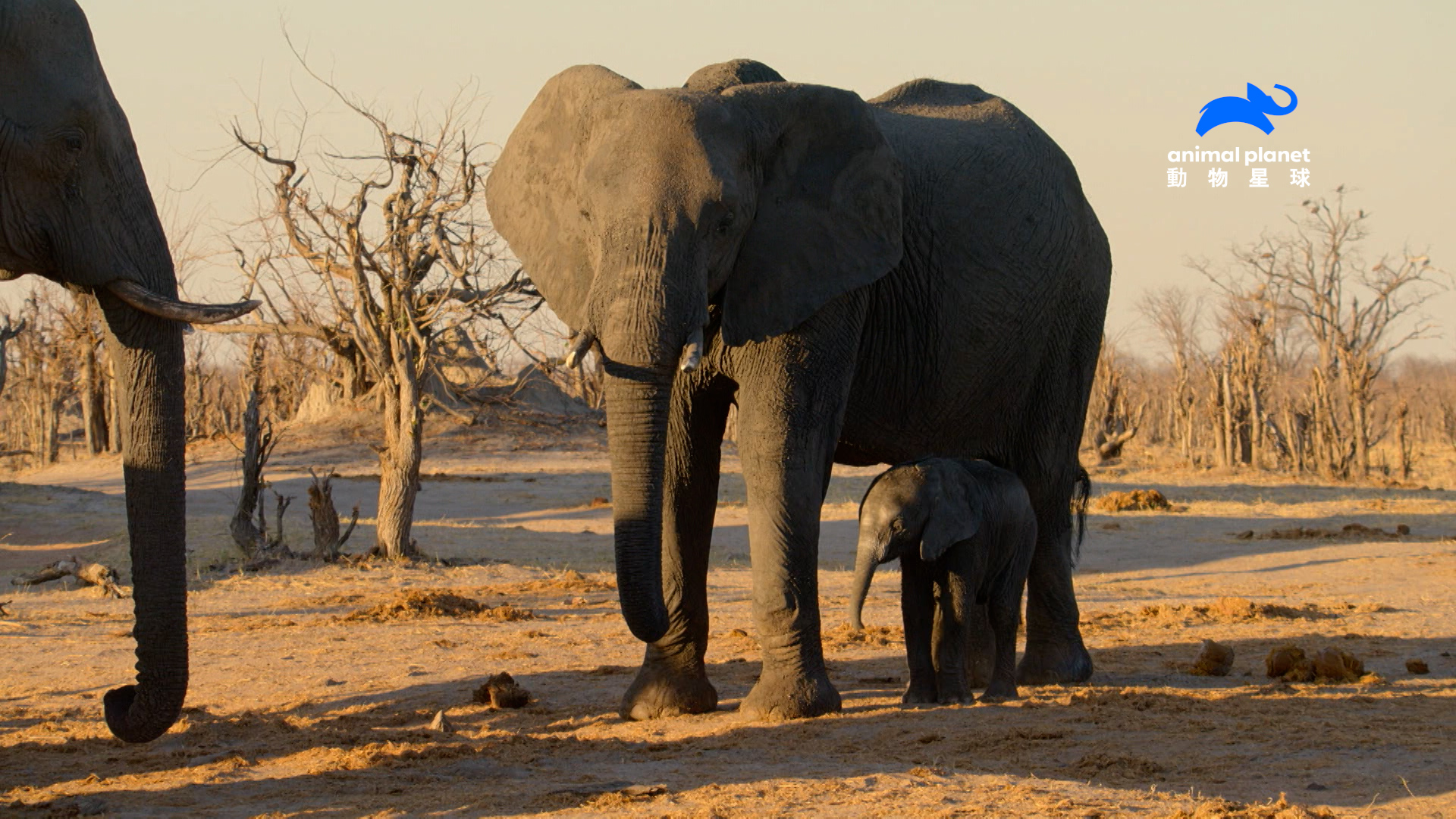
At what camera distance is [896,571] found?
53.8 feet

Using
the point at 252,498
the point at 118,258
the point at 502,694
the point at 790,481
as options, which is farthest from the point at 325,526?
the point at 118,258

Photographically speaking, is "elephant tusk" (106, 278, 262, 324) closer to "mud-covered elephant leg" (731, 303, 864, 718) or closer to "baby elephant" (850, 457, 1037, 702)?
"mud-covered elephant leg" (731, 303, 864, 718)

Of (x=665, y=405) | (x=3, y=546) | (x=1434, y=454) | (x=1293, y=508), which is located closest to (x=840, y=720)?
(x=665, y=405)

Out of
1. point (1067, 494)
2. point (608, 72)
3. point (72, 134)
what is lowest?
point (1067, 494)

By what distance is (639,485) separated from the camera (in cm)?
643

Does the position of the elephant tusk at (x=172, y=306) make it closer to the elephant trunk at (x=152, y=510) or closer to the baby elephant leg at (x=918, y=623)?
the elephant trunk at (x=152, y=510)

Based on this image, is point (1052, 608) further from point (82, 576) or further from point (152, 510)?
point (82, 576)

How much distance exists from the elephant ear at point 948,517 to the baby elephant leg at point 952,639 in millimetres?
236

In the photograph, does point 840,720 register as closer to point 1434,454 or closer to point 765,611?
point 765,611

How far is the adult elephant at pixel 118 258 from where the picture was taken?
5.08 m

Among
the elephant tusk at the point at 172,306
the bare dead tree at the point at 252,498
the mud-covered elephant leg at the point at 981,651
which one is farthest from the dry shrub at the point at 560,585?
the elephant tusk at the point at 172,306

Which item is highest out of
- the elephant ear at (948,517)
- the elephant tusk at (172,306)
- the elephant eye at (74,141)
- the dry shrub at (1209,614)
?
the elephant eye at (74,141)

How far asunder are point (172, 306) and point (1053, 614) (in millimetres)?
5489

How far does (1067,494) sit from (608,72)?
3781mm
